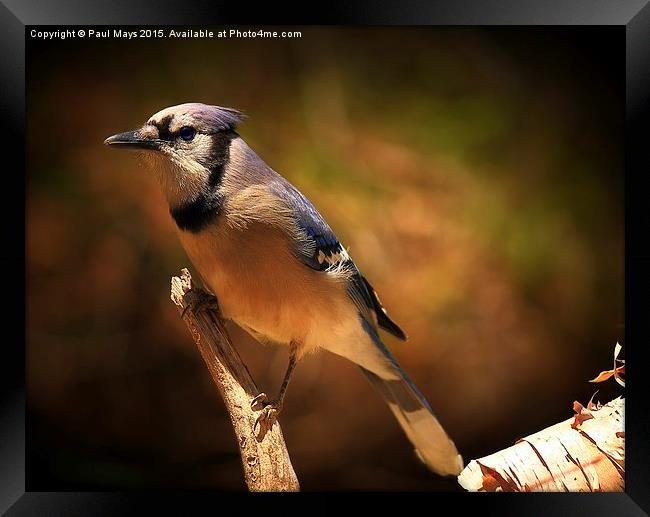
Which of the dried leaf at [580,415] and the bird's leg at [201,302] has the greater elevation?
the bird's leg at [201,302]

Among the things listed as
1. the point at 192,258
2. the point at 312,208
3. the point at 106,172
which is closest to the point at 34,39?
the point at 106,172

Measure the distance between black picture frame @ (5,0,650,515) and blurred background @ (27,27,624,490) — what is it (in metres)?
0.06

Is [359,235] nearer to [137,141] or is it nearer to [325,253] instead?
[325,253]

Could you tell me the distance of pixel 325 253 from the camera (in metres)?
2.86

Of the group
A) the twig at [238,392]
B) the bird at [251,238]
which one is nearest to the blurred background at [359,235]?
the bird at [251,238]

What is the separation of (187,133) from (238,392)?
1064mm

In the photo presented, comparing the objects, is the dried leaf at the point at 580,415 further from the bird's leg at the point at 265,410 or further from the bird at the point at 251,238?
the bird's leg at the point at 265,410

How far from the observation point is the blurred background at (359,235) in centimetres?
295

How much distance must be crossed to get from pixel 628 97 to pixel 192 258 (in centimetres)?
202

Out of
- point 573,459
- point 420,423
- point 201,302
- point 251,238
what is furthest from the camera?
point 420,423

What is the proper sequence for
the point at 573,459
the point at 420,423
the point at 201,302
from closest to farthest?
the point at 201,302 → the point at 573,459 → the point at 420,423

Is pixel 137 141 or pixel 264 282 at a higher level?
pixel 137 141

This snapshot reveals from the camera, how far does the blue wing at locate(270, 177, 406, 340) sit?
279 centimetres
